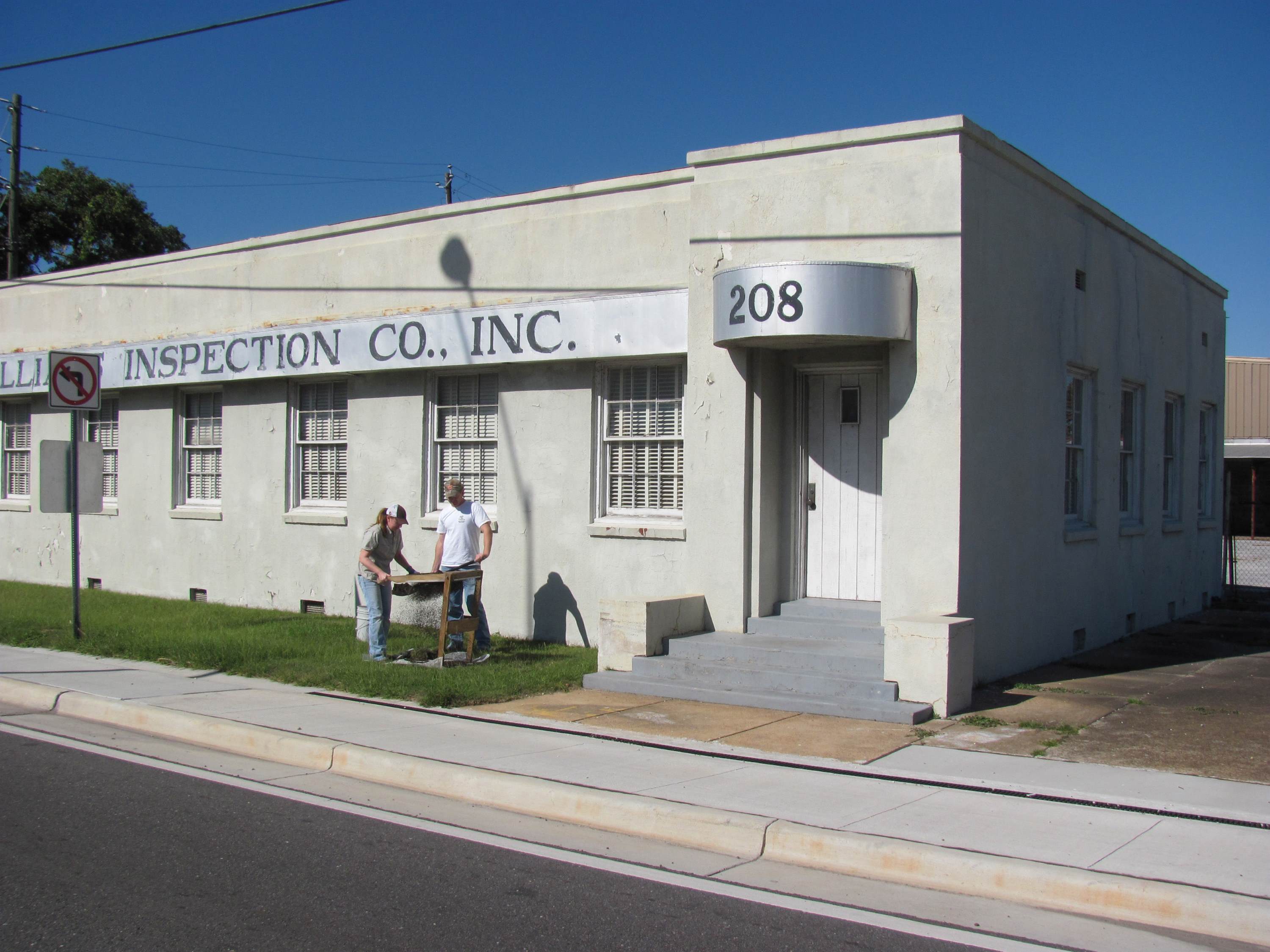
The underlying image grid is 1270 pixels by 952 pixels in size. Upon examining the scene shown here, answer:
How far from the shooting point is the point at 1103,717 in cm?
901

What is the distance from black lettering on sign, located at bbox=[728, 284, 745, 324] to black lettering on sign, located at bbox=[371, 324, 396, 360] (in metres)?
4.89

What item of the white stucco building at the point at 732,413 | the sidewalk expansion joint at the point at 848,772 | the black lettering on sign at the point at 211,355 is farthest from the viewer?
the black lettering on sign at the point at 211,355

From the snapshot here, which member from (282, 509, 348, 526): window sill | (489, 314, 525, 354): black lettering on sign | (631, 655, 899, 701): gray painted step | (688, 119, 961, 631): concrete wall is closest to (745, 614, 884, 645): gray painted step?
(688, 119, 961, 631): concrete wall

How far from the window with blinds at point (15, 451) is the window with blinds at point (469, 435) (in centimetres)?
909

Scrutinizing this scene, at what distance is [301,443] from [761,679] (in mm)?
7763

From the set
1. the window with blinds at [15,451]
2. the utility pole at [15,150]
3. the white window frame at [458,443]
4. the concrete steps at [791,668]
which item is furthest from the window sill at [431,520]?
the utility pole at [15,150]

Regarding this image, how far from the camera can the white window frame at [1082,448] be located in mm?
12414

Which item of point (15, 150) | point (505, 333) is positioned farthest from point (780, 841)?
point (15, 150)

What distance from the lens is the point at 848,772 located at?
748 cm

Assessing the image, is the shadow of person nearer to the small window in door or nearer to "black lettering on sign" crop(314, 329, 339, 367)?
the small window in door

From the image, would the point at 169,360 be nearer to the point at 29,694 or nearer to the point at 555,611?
the point at 29,694

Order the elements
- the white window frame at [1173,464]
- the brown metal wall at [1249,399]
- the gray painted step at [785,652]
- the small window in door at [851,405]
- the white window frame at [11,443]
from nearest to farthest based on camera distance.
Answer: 1. the gray painted step at [785,652]
2. the small window in door at [851,405]
3. the white window frame at [1173,464]
4. the white window frame at [11,443]
5. the brown metal wall at [1249,399]

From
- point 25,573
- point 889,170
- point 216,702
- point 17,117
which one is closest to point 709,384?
point 889,170

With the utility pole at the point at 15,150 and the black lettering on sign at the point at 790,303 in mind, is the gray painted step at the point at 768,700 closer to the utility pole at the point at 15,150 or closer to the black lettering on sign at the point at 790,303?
the black lettering on sign at the point at 790,303
